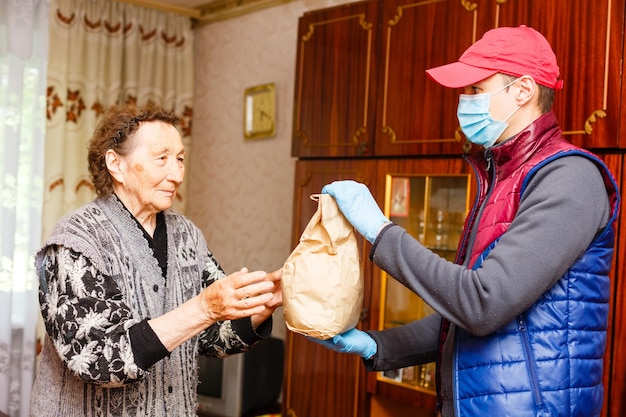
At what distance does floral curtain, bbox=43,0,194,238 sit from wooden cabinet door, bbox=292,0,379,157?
141 cm

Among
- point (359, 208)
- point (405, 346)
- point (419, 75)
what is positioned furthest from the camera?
point (419, 75)

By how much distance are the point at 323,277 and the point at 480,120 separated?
0.48 m

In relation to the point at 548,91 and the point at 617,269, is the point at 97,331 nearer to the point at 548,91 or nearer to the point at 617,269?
the point at 548,91

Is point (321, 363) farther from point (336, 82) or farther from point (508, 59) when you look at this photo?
point (508, 59)

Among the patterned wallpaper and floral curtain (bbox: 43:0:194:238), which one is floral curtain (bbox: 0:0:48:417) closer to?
floral curtain (bbox: 43:0:194:238)

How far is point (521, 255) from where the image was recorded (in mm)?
1245

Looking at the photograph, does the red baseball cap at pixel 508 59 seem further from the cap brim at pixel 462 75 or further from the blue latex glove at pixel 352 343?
the blue latex glove at pixel 352 343

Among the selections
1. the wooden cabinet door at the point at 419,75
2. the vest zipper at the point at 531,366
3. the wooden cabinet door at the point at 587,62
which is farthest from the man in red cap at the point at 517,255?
the wooden cabinet door at the point at 419,75

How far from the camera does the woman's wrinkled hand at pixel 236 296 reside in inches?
59.7

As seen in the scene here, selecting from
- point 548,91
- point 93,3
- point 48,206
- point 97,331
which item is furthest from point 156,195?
point 93,3

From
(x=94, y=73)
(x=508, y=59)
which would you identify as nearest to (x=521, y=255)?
(x=508, y=59)

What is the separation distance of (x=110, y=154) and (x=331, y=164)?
3.74 ft

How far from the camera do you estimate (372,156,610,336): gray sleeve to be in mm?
1246

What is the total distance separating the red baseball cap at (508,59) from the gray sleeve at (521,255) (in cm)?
23
